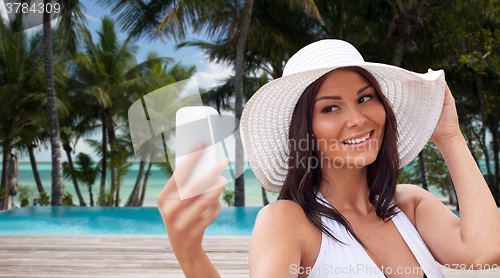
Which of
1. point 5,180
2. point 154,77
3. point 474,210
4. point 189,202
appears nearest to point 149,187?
point 5,180

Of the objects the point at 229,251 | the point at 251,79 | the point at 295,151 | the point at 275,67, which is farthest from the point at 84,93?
the point at 295,151

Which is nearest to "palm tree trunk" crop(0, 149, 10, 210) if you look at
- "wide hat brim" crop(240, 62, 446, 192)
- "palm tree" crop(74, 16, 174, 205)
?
"palm tree" crop(74, 16, 174, 205)

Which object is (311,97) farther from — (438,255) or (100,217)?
(100,217)

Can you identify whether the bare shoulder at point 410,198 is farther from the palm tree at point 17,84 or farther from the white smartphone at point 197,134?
the palm tree at point 17,84

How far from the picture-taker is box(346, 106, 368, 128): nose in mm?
896

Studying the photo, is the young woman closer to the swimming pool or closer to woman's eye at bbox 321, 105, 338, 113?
woman's eye at bbox 321, 105, 338, 113

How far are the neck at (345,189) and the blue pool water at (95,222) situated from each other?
474 cm

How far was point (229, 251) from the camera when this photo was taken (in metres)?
2.45

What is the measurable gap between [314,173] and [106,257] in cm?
193

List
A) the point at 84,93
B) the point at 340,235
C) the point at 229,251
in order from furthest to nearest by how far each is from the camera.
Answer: the point at 84,93 → the point at 229,251 → the point at 340,235

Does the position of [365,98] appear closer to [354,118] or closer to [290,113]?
[354,118]

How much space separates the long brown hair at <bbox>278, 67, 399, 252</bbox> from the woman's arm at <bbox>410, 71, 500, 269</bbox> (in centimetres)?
12

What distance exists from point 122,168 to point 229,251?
10.7 meters

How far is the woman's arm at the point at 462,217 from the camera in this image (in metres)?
0.89
